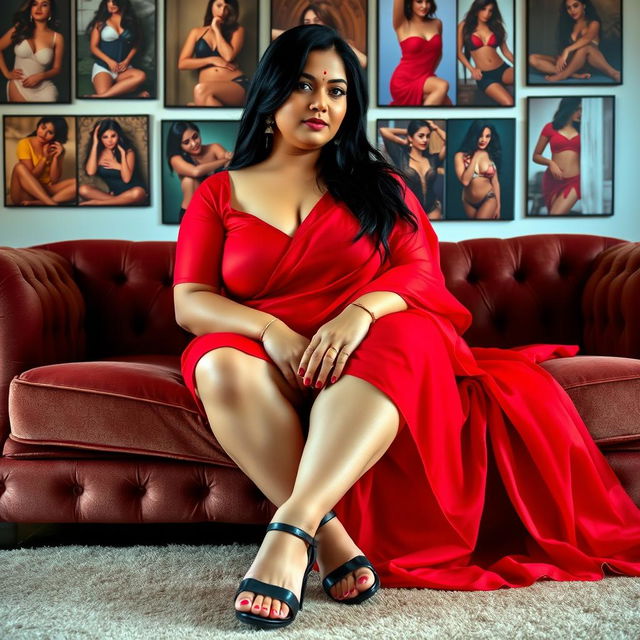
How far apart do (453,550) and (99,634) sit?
0.76 meters

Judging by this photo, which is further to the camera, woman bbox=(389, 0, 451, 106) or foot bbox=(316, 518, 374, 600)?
woman bbox=(389, 0, 451, 106)

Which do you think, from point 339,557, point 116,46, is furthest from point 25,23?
point 339,557

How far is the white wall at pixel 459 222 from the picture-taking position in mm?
3410

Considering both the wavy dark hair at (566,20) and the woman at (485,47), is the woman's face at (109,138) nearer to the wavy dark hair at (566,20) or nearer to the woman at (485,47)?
the woman at (485,47)

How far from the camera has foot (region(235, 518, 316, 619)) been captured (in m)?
1.37

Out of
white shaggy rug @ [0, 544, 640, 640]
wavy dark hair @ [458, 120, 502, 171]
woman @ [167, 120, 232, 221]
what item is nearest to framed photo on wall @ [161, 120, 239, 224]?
woman @ [167, 120, 232, 221]

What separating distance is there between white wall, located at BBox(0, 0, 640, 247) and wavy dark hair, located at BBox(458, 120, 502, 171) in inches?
2.1

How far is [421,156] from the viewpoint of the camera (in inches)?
134

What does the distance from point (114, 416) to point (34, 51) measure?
2.24 m

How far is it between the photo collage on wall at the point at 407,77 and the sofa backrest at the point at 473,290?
0.73m

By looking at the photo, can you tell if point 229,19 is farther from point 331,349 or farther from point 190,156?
point 331,349

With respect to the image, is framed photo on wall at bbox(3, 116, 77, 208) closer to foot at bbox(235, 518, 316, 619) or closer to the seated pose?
the seated pose

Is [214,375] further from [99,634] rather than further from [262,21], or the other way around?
[262,21]

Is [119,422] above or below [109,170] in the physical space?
below
